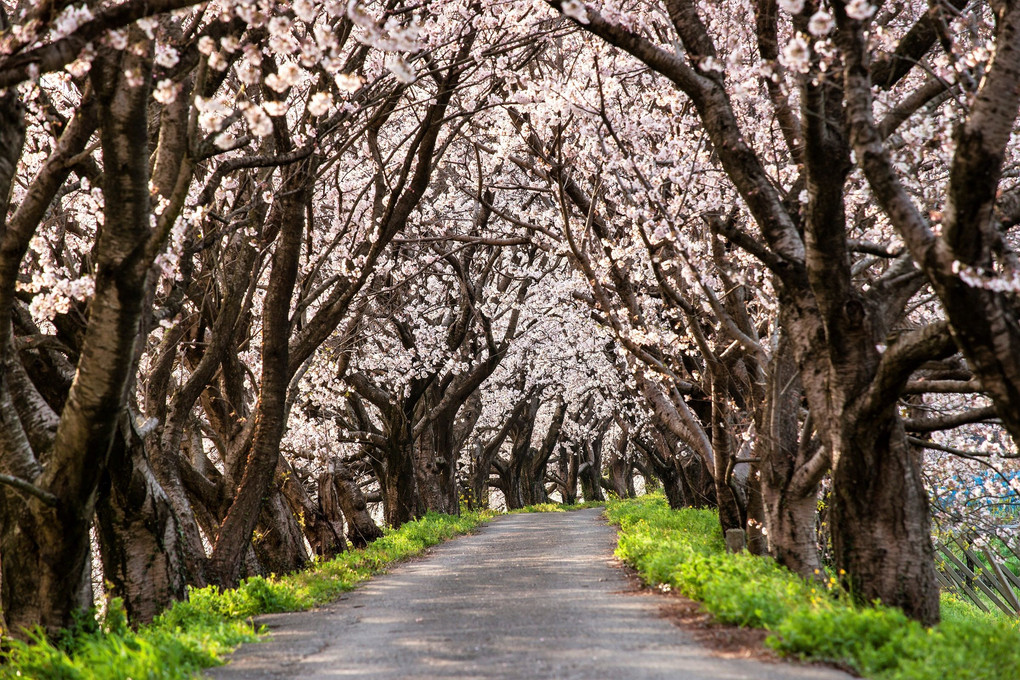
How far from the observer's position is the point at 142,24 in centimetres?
545

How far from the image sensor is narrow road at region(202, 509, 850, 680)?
6.17 metres

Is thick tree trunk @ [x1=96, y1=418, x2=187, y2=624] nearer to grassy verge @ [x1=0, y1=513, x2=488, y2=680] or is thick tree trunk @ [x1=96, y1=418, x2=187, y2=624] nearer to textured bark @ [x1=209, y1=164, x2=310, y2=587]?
grassy verge @ [x1=0, y1=513, x2=488, y2=680]

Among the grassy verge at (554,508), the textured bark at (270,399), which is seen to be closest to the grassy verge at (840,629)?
the textured bark at (270,399)

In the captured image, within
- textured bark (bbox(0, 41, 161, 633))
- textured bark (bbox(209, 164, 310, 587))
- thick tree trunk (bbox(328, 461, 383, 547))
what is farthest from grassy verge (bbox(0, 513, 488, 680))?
thick tree trunk (bbox(328, 461, 383, 547))

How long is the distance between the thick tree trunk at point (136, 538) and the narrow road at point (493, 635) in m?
1.24

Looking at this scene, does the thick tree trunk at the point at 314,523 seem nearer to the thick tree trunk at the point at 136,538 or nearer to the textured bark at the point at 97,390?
the thick tree trunk at the point at 136,538

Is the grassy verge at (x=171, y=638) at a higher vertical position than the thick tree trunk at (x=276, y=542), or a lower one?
lower

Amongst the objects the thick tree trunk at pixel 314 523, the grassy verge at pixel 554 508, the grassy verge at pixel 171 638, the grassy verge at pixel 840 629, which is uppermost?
the thick tree trunk at pixel 314 523

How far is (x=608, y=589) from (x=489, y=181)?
38.7 feet

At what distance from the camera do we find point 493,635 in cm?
781

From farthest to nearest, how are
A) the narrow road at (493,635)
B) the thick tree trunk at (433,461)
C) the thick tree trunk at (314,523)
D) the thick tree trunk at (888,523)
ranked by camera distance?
1. the thick tree trunk at (433,461)
2. the thick tree trunk at (314,523)
3. the thick tree trunk at (888,523)
4. the narrow road at (493,635)

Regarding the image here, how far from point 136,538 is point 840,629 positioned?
7.05m

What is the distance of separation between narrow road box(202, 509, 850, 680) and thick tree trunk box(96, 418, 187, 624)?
1236 mm

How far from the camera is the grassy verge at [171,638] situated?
6.07m
